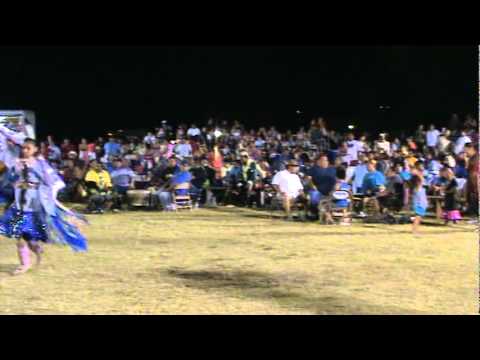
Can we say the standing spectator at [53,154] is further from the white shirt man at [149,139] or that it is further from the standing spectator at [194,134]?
the standing spectator at [194,134]

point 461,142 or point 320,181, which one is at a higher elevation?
point 461,142

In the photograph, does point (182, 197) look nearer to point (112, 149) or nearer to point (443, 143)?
point (112, 149)

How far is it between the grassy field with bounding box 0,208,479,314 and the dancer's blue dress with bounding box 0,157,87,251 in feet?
1.45

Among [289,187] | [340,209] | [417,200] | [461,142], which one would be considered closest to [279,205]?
[289,187]

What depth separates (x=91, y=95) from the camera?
768 inches

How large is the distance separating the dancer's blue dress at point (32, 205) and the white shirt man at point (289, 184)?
5545 millimetres

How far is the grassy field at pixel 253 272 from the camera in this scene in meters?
5.21

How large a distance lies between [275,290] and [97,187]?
7.44 meters

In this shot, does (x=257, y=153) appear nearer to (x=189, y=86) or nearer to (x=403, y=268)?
(x=189, y=86)

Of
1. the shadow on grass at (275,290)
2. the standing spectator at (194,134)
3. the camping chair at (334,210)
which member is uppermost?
the standing spectator at (194,134)

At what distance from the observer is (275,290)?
228 inches

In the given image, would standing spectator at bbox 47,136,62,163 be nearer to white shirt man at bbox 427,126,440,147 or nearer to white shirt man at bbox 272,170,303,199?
white shirt man at bbox 272,170,303,199

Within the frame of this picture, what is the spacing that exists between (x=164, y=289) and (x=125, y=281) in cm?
54

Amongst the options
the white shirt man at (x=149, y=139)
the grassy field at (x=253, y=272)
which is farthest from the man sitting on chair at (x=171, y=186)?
the white shirt man at (x=149, y=139)
